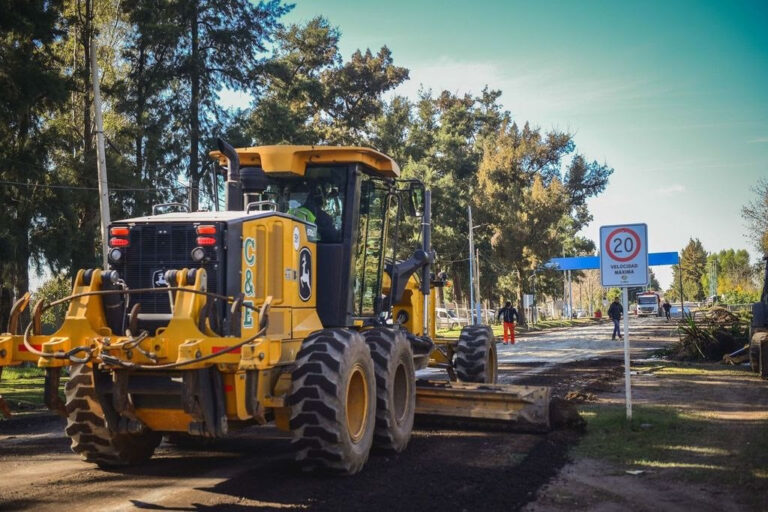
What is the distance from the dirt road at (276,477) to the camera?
6.62 metres

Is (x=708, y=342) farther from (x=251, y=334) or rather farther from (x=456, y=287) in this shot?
(x=456, y=287)

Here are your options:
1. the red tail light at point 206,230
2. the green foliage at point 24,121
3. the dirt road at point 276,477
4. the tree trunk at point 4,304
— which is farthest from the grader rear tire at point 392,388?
the tree trunk at point 4,304

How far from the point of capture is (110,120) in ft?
96.1

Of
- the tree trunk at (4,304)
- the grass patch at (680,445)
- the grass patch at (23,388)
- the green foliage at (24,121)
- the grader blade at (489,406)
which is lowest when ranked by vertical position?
the grass patch at (23,388)

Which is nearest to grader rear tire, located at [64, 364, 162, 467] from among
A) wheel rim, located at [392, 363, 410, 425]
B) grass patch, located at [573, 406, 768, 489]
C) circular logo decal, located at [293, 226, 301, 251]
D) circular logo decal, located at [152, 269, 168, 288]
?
circular logo decal, located at [152, 269, 168, 288]

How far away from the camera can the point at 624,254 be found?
35.6 ft

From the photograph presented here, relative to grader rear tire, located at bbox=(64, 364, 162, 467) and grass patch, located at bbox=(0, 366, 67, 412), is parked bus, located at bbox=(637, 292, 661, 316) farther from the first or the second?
grader rear tire, located at bbox=(64, 364, 162, 467)

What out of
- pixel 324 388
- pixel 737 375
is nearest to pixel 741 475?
pixel 324 388

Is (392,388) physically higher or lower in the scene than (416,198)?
lower

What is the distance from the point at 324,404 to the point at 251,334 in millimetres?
1022

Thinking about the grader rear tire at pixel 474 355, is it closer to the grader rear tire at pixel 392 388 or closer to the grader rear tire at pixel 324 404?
the grader rear tire at pixel 392 388

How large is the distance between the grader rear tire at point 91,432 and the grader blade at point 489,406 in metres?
3.88

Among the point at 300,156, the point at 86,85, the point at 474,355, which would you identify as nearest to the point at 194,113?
the point at 86,85

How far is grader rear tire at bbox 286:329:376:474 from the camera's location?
23.4 ft
